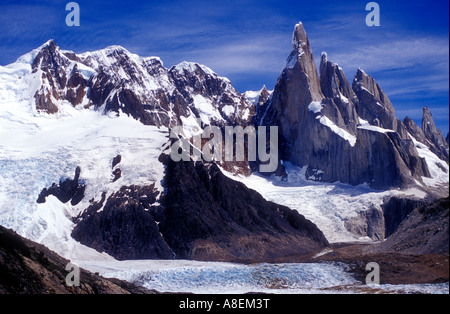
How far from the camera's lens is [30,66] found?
166625 mm

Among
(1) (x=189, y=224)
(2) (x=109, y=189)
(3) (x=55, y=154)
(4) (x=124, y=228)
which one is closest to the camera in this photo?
(4) (x=124, y=228)

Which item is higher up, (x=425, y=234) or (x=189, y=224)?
(x=189, y=224)

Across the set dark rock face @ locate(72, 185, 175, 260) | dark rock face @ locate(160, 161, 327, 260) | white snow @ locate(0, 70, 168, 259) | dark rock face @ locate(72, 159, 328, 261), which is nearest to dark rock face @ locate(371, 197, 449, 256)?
dark rock face @ locate(72, 159, 328, 261)

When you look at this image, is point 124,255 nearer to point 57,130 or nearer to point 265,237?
point 265,237

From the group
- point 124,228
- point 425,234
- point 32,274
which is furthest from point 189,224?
point 32,274

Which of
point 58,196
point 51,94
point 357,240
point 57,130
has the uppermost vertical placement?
point 51,94

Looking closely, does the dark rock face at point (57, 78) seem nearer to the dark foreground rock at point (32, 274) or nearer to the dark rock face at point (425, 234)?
the dark rock face at point (425, 234)

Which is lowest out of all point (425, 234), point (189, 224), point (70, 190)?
point (425, 234)

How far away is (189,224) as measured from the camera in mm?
118688

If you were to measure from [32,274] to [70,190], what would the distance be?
6678 centimetres

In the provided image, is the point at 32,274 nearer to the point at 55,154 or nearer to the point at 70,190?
the point at 70,190

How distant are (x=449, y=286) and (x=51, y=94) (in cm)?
12283

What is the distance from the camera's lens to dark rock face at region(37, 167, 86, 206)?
388 feet
